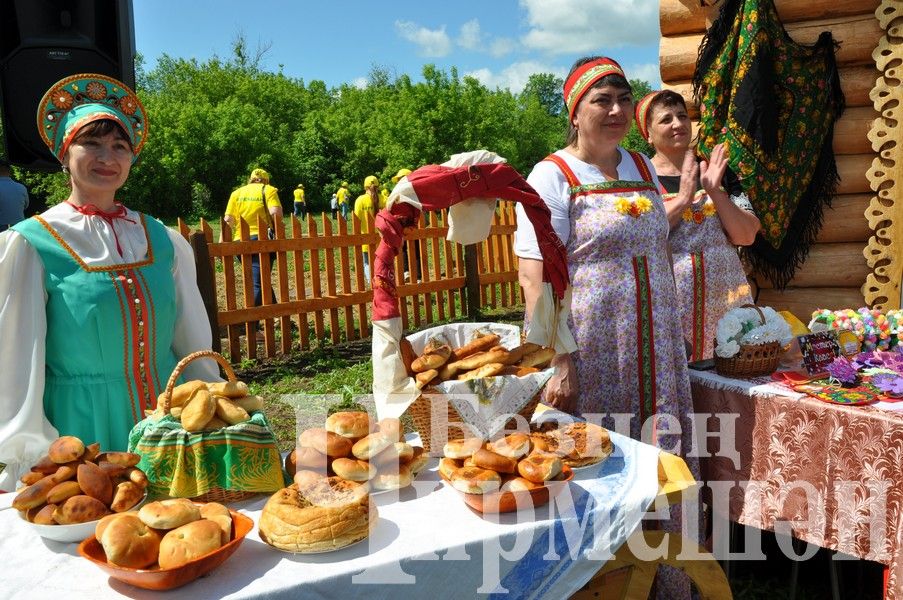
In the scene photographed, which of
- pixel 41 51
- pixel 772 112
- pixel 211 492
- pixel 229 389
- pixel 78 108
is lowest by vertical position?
pixel 211 492

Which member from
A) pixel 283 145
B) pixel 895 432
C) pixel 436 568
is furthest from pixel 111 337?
pixel 283 145

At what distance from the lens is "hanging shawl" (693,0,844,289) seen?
376 cm

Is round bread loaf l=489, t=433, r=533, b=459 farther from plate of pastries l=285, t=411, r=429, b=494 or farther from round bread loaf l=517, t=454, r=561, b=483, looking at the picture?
plate of pastries l=285, t=411, r=429, b=494

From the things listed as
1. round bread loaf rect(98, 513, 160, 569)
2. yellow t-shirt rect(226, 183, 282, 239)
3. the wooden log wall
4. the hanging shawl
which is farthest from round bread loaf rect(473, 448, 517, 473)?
yellow t-shirt rect(226, 183, 282, 239)

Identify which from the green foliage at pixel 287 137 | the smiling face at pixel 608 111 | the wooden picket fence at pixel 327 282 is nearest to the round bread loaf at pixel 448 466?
the smiling face at pixel 608 111

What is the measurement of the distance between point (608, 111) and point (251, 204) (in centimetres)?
698

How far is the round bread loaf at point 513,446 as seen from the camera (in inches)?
62.4

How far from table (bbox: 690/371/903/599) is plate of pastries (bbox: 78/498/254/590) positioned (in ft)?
6.76

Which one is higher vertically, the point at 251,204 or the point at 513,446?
the point at 251,204

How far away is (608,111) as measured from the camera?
95.0 inches

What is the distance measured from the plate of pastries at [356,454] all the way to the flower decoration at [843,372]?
1801 mm

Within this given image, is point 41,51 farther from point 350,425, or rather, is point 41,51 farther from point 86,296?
point 350,425

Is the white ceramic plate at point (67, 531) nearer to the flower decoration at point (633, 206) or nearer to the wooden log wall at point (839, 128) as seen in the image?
the flower decoration at point (633, 206)

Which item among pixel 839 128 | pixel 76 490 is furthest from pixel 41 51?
pixel 839 128
